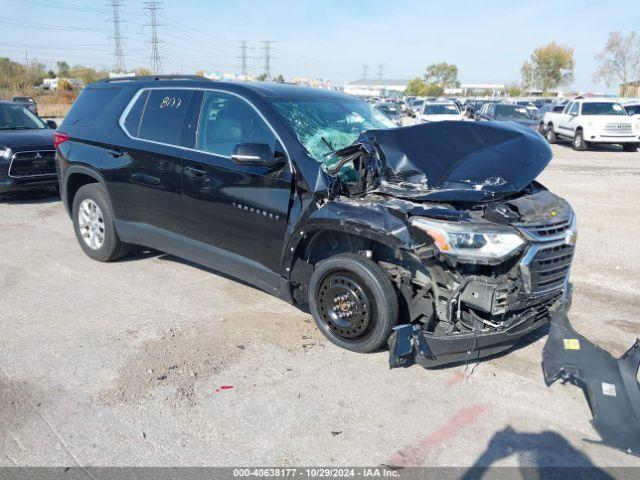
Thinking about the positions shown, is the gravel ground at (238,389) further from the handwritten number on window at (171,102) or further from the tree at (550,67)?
the tree at (550,67)

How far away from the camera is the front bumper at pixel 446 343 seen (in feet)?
11.9

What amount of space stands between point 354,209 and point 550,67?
83.9 metres

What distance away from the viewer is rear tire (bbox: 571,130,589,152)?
20494mm

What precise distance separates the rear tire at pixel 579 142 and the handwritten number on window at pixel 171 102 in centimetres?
1876

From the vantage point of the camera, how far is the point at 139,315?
16.1 feet

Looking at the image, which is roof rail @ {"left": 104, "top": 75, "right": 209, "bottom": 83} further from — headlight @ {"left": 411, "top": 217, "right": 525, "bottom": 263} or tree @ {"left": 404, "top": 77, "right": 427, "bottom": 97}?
tree @ {"left": 404, "top": 77, "right": 427, "bottom": 97}

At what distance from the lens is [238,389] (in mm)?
3705

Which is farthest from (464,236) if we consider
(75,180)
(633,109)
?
(633,109)

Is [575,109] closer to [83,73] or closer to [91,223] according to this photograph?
[91,223]

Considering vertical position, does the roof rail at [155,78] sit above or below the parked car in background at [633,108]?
above

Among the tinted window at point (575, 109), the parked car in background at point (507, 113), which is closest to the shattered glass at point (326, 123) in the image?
the parked car in background at point (507, 113)

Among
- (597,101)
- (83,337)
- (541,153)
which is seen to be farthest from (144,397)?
(597,101)

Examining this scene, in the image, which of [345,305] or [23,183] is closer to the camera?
[345,305]

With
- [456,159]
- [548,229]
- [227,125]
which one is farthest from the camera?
[227,125]
